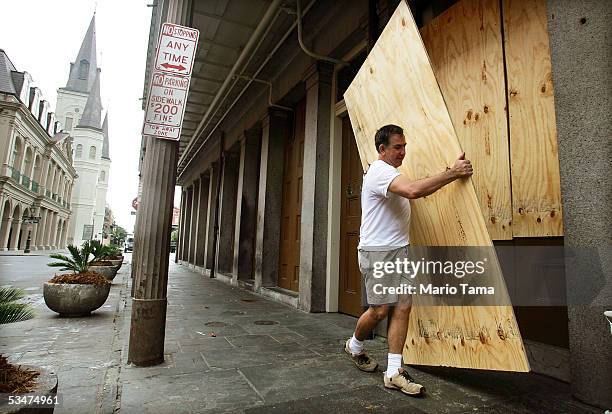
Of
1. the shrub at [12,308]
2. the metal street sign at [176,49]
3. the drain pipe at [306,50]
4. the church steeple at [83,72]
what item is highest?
the church steeple at [83,72]

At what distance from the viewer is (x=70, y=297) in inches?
206

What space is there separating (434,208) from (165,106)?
8.48ft

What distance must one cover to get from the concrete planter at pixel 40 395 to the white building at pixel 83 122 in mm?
69188

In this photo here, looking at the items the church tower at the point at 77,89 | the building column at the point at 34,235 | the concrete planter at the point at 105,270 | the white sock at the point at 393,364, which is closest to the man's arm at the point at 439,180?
the white sock at the point at 393,364

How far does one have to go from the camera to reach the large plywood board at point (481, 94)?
10.5ft

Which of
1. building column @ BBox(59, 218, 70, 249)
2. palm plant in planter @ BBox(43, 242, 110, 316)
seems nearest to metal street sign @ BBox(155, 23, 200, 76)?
palm plant in planter @ BBox(43, 242, 110, 316)

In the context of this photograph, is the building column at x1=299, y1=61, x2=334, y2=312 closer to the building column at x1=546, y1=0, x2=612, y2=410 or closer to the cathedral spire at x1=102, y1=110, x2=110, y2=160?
the building column at x1=546, y1=0, x2=612, y2=410

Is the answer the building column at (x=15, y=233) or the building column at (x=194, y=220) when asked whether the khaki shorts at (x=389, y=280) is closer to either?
the building column at (x=194, y=220)

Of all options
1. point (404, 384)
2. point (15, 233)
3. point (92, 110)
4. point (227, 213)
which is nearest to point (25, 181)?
point (15, 233)

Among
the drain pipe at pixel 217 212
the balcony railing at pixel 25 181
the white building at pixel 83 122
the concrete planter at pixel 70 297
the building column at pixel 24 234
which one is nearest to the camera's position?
the concrete planter at pixel 70 297

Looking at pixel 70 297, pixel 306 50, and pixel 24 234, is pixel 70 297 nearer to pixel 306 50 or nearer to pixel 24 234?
pixel 306 50

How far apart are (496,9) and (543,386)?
333 centimetres

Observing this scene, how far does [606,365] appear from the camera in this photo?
2.31 m

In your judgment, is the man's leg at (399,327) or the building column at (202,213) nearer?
the man's leg at (399,327)
